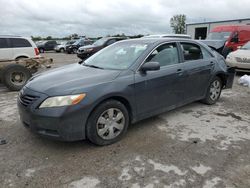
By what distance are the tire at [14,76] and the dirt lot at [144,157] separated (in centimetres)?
266

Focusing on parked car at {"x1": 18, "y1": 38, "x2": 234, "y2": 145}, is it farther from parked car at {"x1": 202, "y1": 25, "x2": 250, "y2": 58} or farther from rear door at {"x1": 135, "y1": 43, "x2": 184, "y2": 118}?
A: parked car at {"x1": 202, "y1": 25, "x2": 250, "y2": 58}

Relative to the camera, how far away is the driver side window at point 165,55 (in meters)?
3.81

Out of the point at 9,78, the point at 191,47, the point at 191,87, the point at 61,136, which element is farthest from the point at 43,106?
the point at 9,78

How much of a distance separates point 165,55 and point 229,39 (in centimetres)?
939

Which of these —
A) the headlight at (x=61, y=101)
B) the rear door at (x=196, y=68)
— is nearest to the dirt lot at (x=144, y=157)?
the rear door at (x=196, y=68)

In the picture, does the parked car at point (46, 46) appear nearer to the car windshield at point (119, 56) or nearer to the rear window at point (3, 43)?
the rear window at point (3, 43)

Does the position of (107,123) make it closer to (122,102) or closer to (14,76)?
(122,102)

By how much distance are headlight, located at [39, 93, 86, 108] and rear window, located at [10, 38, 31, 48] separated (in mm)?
6880

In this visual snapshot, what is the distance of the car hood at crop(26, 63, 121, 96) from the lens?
296 cm

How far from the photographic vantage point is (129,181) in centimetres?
252

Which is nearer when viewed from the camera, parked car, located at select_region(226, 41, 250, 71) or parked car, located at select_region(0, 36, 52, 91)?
parked car, located at select_region(0, 36, 52, 91)

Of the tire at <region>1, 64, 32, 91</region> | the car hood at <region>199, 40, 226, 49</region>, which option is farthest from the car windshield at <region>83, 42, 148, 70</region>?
the car hood at <region>199, 40, 226, 49</region>

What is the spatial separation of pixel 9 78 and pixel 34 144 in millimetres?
3971

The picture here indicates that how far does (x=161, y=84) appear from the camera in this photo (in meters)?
3.78
